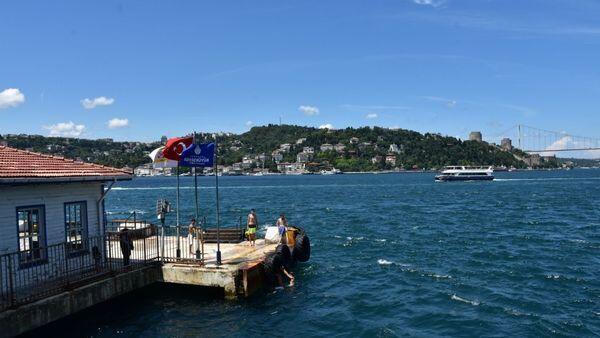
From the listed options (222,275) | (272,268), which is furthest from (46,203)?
(272,268)

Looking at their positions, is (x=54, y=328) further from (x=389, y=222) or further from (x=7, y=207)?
(x=389, y=222)

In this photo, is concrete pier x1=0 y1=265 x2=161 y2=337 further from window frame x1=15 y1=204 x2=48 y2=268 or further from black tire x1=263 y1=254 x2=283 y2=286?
black tire x1=263 y1=254 x2=283 y2=286

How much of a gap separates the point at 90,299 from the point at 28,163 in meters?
4.55

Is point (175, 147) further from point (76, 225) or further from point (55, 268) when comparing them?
point (55, 268)

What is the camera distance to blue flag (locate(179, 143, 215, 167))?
18281mm

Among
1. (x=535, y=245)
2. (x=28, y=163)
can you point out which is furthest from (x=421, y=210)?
(x=28, y=163)

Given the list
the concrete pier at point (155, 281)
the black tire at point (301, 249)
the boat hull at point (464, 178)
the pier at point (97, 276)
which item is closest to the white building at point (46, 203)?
the pier at point (97, 276)

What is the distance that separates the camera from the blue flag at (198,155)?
18281 millimetres

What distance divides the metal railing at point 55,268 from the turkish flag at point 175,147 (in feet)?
10.1

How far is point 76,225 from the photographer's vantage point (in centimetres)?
1695

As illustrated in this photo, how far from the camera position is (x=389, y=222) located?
44875mm

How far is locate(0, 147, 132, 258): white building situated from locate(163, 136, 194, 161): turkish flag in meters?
1.84

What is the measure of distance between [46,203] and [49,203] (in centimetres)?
11

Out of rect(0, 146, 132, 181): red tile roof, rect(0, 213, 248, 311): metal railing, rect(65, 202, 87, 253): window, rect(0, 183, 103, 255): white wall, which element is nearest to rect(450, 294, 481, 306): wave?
rect(0, 213, 248, 311): metal railing
